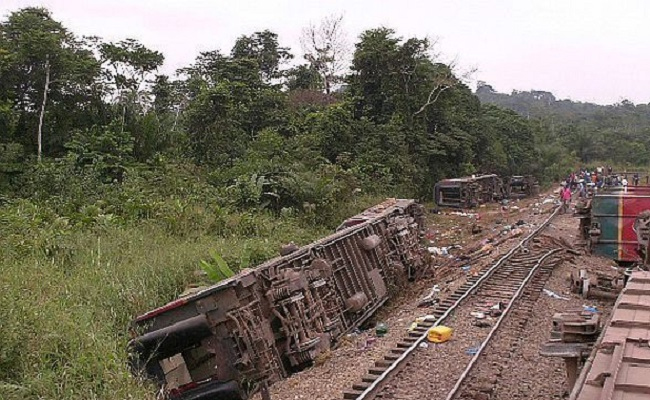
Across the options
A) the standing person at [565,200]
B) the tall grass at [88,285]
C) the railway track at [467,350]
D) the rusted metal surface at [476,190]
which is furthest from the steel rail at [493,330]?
the rusted metal surface at [476,190]

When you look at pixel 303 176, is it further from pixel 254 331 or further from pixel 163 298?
pixel 254 331

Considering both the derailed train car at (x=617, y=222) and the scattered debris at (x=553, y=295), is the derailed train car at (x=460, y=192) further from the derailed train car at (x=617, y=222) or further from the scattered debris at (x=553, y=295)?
the scattered debris at (x=553, y=295)

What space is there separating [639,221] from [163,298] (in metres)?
8.60

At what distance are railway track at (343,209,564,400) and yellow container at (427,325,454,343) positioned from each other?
0.14 metres

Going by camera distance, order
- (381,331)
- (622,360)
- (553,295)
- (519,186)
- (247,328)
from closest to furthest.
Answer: (622,360) < (247,328) < (381,331) < (553,295) < (519,186)

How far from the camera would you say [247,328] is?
26.3ft

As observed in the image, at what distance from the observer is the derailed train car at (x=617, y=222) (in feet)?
45.6

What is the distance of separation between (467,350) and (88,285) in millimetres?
5419

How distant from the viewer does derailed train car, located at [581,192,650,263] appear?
13898 millimetres

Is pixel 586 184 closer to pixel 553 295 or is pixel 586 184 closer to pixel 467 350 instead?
pixel 553 295

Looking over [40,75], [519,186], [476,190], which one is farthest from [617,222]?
[519,186]

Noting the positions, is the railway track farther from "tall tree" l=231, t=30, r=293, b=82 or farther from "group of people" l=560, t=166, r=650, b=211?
"tall tree" l=231, t=30, r=293, b=82

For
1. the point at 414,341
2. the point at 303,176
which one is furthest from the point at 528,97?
the point at 414,341

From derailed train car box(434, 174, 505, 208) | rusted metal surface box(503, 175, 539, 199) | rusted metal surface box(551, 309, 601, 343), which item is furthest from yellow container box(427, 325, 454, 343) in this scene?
rusted metal surface box(503, 175, 539, 199)
